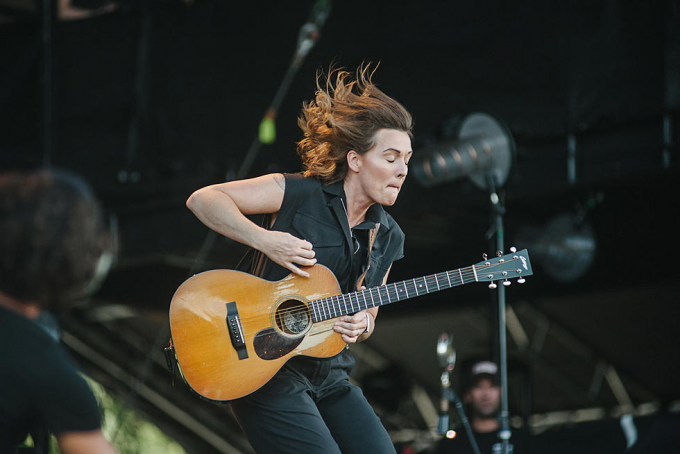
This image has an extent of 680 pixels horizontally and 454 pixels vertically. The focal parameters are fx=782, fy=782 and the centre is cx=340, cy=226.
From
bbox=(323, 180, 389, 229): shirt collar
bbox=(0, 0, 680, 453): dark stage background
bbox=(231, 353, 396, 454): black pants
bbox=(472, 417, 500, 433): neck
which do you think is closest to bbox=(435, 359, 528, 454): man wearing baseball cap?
bbox=(472, 417, 500, 433): neck

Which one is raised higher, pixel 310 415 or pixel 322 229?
pixel 322 229

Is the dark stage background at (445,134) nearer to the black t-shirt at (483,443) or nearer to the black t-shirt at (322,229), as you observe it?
the black t-shirt at (483,443)

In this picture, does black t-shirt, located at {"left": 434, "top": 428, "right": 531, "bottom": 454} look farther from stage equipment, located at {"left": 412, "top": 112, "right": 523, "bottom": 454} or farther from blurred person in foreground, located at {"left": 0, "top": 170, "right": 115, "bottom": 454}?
blurred person in foreground, located at {"left": 0, "top": 170, "right": 115, "bottom": 454}

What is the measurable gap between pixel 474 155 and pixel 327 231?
7.13ft

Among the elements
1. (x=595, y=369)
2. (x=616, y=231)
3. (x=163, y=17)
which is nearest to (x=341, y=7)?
(x=163, y=17)

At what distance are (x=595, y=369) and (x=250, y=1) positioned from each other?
19.4ft

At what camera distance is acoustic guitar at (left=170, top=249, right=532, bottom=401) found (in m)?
3.28

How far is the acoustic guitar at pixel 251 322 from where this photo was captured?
3283 mm

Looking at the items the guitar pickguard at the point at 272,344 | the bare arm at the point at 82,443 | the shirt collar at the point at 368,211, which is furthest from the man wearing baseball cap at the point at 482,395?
the bare arm at the point at 82,443

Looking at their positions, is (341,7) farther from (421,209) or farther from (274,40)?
(421,209)

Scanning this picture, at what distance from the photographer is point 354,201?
3641 millimetres

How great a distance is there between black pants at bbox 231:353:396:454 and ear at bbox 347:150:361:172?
86 cm

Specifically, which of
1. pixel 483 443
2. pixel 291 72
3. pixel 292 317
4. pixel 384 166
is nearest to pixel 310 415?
pixel 292 317

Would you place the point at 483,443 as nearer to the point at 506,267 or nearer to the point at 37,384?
the point at 506,267
